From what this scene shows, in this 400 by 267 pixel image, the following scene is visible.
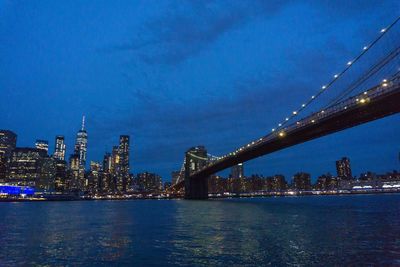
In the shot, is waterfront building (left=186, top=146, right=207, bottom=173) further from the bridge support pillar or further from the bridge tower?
the bridge support pillar

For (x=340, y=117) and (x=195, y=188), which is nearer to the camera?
(x=340, y=117)

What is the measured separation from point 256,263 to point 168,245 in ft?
20.5

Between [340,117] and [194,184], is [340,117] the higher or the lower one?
the higher one

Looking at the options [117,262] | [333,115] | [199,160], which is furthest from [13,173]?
[117,262]

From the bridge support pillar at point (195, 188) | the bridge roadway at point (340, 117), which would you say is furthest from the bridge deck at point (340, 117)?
the bridge support pillar at point (195, 188)

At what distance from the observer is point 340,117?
42.3 metres

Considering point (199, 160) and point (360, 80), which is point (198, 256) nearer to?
point (360, 80)

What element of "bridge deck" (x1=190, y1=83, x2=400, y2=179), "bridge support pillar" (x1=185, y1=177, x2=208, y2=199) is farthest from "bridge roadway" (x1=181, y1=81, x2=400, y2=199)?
"bridge support pillar" (x1=185, y1=177, x2=208, y2=199)

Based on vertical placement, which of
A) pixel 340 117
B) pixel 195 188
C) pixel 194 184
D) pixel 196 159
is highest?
pixel 196 159

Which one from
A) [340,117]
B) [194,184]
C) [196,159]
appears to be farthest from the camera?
[196,159]

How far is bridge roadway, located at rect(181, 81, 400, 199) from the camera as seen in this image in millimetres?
34750

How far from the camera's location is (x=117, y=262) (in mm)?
14992

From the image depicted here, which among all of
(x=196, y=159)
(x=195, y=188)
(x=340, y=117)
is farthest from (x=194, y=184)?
(x=340, y=117)

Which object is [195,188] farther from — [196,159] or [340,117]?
[340,117]
